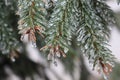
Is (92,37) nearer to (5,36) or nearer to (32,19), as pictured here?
(32,19)

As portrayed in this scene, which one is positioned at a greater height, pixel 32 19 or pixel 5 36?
pixel 5 36

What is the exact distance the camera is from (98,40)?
2.06 feet

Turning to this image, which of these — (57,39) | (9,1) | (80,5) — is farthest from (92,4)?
(9,1)

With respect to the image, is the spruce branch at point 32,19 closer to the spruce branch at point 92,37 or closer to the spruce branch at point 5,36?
the spruce branch at point 92,37

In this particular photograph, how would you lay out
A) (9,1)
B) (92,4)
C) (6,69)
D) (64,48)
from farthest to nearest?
(6,69)
(9,1)
(92,4)
(64,48)

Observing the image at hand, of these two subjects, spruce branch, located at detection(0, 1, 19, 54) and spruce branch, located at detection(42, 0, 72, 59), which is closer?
spruce branch, located at detection(42, 0, 72, 59)

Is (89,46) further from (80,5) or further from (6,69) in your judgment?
(6,69)

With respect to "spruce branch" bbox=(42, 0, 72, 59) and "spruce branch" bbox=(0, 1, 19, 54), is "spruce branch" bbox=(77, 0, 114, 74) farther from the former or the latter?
"spruce branch" bbox=(0, 1, 19, 54)

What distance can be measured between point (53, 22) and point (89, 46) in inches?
3.5

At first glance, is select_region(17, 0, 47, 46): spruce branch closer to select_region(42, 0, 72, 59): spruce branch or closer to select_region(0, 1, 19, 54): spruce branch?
select_region(42, 0, 72, 59): spruce branch

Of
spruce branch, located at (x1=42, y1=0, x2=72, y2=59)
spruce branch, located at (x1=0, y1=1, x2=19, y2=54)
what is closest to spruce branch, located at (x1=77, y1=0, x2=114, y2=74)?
spruce branch, located at (x1=42, y1=0, x2=72, y2=59)

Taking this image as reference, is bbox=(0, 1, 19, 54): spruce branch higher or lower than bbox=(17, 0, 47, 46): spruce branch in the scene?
higher

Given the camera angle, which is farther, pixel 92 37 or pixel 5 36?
pixel 5 36


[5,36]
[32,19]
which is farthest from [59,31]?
[5,36]
